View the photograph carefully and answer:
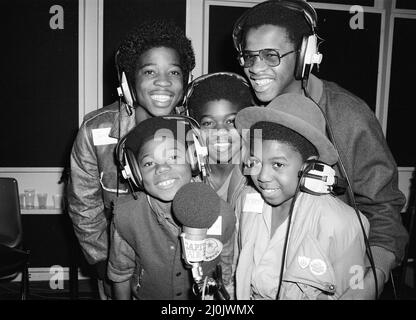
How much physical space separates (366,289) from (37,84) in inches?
132

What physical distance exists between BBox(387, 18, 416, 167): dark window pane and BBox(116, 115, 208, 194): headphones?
10.5 feet

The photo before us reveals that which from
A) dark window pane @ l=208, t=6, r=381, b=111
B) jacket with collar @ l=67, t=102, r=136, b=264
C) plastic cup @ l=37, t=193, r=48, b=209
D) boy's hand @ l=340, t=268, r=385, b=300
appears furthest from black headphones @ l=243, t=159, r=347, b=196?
plastic cup @ l=37, t=193, r=48, b=209

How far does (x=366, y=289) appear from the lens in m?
1.49

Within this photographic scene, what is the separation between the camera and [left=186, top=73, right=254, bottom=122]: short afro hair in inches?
77.4

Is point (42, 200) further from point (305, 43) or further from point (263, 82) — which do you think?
point (305, 43)

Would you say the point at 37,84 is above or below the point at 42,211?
above

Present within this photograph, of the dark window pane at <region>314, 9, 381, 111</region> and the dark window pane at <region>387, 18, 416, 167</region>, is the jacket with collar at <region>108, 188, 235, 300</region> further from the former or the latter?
the dark window pane at <region>387, 18, 416, 167</region>

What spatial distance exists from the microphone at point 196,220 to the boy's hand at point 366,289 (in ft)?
2.13

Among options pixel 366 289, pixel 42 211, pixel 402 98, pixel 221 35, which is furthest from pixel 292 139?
pixel 402 98

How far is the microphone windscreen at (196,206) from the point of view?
121cm

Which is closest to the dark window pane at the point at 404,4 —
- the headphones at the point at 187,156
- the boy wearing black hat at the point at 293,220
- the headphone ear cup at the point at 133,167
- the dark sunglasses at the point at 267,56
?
the dark sunglasses at the point at 267,56

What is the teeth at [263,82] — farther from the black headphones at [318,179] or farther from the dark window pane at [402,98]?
the dark window pane at [402,98]

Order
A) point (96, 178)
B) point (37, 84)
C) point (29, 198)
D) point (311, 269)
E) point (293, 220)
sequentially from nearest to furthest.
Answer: point (311, 269), point (293, 220), point (96, 178), point (37, 84), point (29, 198)

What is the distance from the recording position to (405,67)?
3.99 meters
